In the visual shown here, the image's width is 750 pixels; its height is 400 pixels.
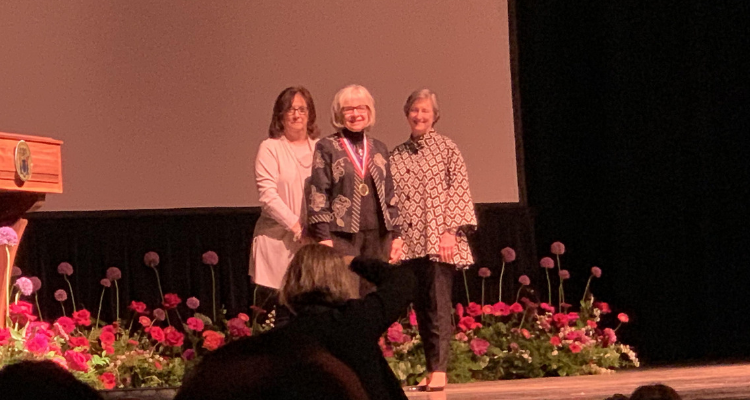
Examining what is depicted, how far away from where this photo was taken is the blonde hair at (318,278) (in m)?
2.69

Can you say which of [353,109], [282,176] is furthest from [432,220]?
[282,176]

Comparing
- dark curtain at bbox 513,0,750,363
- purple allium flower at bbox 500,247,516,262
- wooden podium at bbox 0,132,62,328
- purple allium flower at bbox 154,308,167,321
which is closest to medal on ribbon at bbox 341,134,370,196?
wooden podium at bbox 0,132,62,328

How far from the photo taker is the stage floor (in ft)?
15.0

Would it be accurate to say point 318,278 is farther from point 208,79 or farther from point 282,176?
point 208,79

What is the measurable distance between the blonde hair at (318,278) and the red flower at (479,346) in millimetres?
2895

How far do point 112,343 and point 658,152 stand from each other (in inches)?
130

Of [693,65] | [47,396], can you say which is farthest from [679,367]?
[47,396]

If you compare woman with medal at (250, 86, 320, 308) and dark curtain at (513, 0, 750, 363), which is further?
dark curtain at (513, 0, 750, 363)

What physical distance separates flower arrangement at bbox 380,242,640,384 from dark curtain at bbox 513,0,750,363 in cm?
62

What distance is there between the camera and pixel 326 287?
269cm

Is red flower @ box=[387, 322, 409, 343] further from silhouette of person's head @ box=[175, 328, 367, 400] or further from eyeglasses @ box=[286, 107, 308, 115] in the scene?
silhouette of person's head @ box=[175, 328, 367, 400]

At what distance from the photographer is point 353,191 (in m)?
4.76

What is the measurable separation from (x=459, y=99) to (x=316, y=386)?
15.0 ft

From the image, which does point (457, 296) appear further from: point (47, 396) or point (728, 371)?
point (47, 396)
